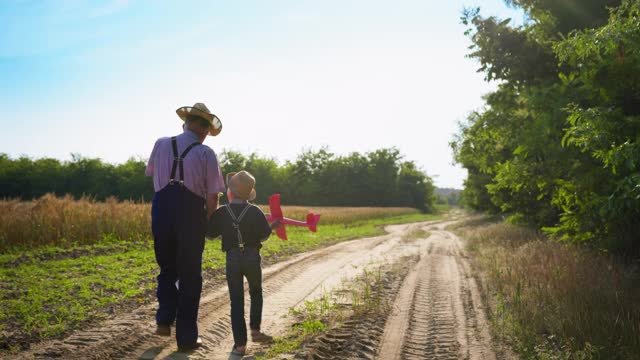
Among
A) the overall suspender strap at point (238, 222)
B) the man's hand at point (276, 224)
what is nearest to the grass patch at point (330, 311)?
the overall suspender strap at point (238, 222)

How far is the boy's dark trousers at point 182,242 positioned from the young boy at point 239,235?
9.3 inches

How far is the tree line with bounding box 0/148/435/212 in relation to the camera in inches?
2516

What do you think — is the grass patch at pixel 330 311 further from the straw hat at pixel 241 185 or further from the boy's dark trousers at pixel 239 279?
the straw hat at pixel 241 185

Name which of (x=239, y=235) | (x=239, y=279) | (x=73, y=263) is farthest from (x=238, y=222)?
(x=73, y=263)

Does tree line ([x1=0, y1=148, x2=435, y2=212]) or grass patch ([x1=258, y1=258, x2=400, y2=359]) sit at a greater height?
tree line ([x1=0, y1=148, x2=435, y2=212])

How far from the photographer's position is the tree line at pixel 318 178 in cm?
6391

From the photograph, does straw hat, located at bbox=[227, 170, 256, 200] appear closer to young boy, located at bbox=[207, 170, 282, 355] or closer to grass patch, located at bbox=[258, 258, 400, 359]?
young boy, located at bbox=[207, 170, 282, 355]

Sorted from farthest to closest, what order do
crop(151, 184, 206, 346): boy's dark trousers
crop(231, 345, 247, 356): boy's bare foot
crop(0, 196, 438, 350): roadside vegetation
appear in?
1. crop(0, 196, 438, 350): roadside vegetation
2. crop(231, 345, 247, 356): boy's bare foot
3. crop(151, 184, 206, 346): boy's dark trousers

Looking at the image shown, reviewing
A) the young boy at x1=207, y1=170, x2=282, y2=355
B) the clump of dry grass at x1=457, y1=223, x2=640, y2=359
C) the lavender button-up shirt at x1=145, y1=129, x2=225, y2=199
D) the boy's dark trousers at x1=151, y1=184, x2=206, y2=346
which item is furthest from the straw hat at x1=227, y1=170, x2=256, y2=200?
the clump of dry grass at x1=457, y1=223, x2=640, y2=359

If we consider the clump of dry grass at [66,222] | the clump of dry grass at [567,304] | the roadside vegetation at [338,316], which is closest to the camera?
the clump of dry grass at [567,304]

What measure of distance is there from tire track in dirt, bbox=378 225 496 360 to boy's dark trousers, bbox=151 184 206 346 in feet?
7.28

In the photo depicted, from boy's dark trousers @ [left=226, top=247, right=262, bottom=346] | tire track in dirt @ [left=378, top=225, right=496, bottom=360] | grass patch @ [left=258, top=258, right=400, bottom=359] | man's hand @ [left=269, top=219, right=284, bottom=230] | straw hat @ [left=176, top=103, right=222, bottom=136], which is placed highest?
straw hat @ [left=176, top=103, right=222, bottom=136]

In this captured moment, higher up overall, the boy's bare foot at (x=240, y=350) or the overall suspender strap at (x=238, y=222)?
the overall suspender strap at (x=238, y=222)

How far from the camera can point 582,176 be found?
7.89 meters
